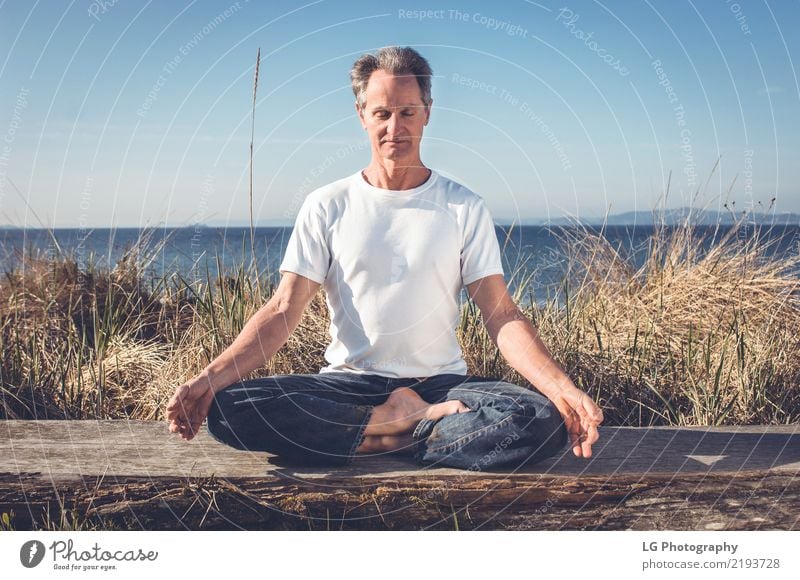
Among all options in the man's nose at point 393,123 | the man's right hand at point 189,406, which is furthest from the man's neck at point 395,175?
the man's right hand at point 189,406

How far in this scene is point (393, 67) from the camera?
2.83 m

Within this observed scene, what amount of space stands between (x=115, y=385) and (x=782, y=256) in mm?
3997

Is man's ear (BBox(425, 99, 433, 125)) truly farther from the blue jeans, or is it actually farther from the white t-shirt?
the blue jeans

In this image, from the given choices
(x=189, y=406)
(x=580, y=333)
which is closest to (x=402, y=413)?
(x=189, y=406)

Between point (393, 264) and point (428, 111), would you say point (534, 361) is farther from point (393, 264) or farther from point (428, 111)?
point (428, 111)

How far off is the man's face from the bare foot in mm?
890

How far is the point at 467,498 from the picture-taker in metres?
2.54

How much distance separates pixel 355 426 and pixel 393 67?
127cm

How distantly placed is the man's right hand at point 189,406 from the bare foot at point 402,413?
1.81ft

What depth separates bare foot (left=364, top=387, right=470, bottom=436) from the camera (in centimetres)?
272

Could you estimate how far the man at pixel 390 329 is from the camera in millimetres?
2672
